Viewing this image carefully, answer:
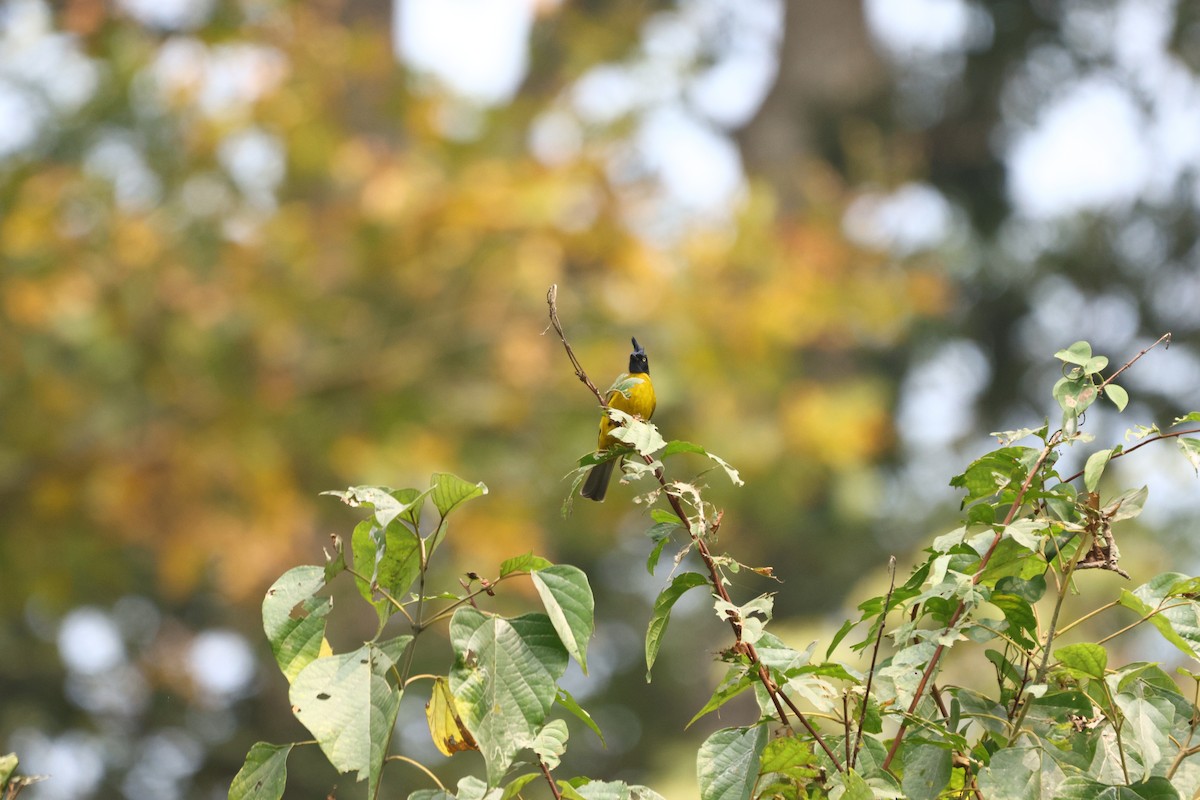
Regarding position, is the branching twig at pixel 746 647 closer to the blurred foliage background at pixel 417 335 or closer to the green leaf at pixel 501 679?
the green leaf at pixel 501 679

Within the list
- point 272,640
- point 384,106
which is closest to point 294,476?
point 384,106

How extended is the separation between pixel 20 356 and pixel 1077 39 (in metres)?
10.1

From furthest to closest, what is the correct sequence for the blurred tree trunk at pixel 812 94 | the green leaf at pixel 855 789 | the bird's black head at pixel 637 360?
the blurred tree trunk at pixel 812 94
the bird's black head at pixel 637 360
the green leaf at pixel 855 789

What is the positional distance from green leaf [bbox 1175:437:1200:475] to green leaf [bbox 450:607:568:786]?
1.81ft

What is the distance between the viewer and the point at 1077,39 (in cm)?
1248

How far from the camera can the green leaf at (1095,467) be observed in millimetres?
1067

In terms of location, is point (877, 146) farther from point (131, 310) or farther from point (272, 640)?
point (272, 640)

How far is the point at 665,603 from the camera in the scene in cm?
115

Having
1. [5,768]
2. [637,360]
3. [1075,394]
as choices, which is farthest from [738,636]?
[637,360]

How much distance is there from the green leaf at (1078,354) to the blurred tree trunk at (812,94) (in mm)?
12526

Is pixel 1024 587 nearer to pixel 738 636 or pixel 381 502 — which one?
pixel 738 636

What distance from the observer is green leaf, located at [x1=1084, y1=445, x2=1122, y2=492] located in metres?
1.07

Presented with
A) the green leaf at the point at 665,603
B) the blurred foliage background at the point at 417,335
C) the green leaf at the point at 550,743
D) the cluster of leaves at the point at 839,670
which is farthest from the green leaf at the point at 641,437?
the blurred foliage background at the point at 417,335

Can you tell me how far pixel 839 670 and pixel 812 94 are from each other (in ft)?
46.9
